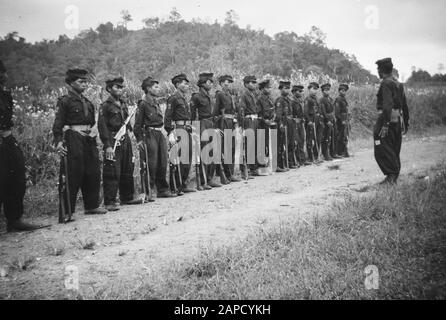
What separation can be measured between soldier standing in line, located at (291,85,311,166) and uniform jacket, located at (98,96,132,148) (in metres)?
5.58

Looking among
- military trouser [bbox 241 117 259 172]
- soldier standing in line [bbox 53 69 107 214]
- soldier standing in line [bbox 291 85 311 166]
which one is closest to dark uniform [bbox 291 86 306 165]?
soldier standing in line [bbox 291 85 311 166]

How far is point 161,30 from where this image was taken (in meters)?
76.9

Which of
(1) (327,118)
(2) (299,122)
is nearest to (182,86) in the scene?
(2) (299,122)

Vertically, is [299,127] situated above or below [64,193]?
above

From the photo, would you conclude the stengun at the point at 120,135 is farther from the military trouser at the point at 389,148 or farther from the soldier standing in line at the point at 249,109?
the military trouser at the point at 389,148

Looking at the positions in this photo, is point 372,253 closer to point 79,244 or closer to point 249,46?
point 79,244

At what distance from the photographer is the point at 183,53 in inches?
2275

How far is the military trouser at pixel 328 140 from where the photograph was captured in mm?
11961

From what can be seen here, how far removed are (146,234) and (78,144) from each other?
2220 mm

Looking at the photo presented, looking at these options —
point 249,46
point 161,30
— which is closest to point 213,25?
point 161,30

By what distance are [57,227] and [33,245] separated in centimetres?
86

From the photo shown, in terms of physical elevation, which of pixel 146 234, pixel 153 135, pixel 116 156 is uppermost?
pixel 153 135

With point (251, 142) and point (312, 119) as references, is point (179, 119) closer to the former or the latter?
point (251, 142)
